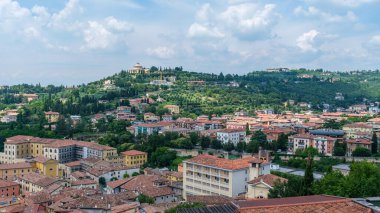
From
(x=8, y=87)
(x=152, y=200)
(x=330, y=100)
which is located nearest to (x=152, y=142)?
(x=152, y=200)

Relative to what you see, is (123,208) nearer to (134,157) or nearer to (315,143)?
(134,157)

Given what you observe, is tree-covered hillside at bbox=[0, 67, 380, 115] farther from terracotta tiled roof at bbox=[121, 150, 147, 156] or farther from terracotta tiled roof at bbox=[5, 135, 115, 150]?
terracotta tiled roof at bbox=[121, 150, 147, 156]

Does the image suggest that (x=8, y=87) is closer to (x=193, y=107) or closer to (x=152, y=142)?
(x=193, y=107)

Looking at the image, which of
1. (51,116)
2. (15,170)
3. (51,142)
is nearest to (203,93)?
(51,116)

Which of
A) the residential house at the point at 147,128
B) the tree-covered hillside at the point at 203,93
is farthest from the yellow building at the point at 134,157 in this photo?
the tree-covered hillside at the point at 203,93

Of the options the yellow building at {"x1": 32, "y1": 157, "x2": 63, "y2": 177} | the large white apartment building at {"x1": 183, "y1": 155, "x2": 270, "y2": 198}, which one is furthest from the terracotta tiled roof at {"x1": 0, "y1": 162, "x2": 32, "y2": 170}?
the large white apartment building at {"x1": 183, "y1": 155, "x2": 270, "y2": 198}

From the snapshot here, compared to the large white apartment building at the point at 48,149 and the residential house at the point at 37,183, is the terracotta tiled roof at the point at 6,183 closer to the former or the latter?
the residential house at the point at 37,183
